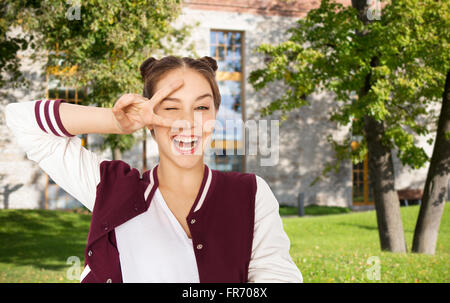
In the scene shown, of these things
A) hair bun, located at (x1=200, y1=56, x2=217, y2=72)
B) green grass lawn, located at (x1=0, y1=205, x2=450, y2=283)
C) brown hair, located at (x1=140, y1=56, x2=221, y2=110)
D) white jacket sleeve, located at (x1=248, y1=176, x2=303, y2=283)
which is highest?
hair bun, located at (x1=200, y1=56, x2=217, y2=72)

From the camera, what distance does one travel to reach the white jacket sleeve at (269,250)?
154 cm

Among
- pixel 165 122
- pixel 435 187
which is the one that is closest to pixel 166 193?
pixel 165 122

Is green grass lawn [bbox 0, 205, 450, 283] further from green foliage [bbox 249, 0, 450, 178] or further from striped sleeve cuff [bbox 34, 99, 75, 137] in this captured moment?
striped sleeve cuff [bbox 34, 99, 75, 137]

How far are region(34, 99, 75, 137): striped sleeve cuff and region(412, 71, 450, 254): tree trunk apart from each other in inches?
348

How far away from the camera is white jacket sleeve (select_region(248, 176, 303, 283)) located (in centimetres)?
154

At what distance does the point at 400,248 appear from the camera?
30.9 feet

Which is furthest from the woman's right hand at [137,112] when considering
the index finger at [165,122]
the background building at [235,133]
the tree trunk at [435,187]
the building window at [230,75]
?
the building window at [230,75]

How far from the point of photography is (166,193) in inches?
68.8

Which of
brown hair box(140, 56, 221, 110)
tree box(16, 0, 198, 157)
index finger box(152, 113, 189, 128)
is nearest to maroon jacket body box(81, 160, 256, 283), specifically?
index finger box(152, 113, 189, 128)
